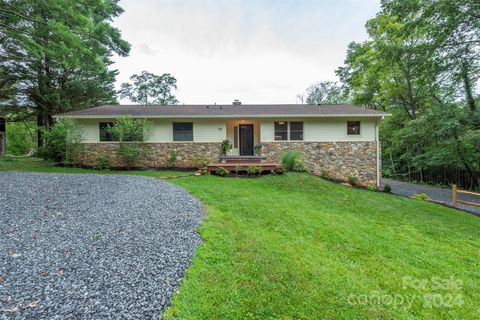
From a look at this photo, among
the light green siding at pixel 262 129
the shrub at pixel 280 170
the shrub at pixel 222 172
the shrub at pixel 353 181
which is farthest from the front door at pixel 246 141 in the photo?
the shrub at pixel 353 181

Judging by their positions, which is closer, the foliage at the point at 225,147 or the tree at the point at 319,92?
the foliage at the point at 225,147

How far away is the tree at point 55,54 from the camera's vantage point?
790 centimetres

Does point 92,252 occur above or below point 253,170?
below

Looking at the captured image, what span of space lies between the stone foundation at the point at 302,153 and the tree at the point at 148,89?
2250cm

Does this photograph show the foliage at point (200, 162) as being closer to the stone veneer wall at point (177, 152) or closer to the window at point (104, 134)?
the stone veneer wall at point (177, 152)

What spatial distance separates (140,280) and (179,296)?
0.50 metres

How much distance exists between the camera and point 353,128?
11.4 metres

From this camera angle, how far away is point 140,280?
7.38ft

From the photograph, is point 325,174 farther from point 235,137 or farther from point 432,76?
point 432,76

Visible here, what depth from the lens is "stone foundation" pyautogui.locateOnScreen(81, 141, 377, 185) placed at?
11148 millimetres

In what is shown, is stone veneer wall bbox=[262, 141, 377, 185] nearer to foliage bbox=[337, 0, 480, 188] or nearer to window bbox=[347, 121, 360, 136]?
window bbox=[347, 121, 360, 136]

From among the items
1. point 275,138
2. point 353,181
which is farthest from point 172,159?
→ point 353,181

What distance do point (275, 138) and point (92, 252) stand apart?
9.78 metres

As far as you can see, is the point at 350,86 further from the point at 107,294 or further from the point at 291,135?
the point at 107,294
